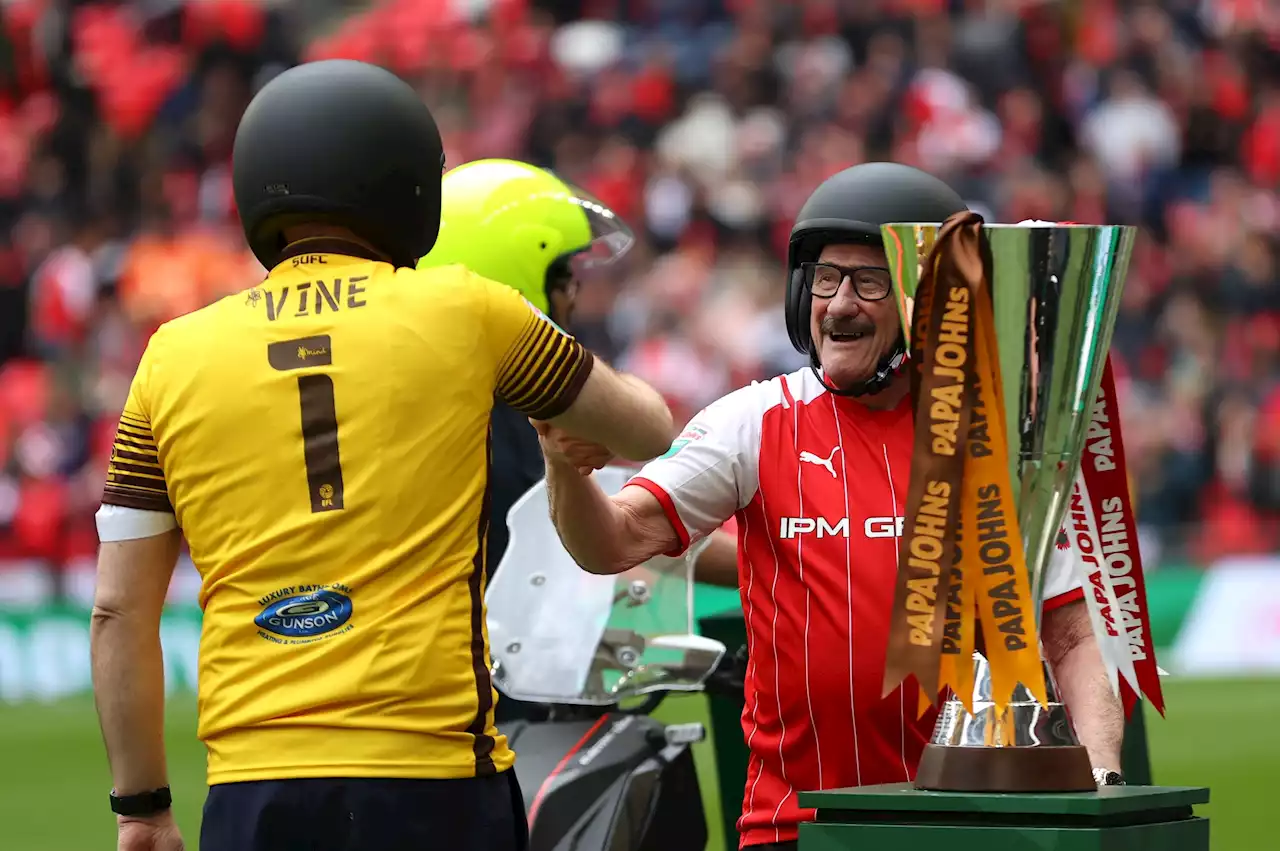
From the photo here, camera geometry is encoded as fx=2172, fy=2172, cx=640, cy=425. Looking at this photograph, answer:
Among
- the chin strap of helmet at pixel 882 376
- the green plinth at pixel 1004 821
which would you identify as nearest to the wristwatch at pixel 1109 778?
the green plinth at pixel 1004 821

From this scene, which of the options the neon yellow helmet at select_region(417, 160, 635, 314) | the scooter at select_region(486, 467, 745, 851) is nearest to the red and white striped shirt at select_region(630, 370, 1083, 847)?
the scooter at select_region(486, 467, 745, 851)

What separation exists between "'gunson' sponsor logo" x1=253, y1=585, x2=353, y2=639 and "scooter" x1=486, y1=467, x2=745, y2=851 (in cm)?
152

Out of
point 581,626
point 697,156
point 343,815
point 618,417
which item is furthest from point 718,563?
point 697,156

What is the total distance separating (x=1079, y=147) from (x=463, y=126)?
5.21m

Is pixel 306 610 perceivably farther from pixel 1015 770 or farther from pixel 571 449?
pixel 1015 770

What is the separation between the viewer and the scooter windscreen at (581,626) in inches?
180

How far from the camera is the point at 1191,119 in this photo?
58.5ft

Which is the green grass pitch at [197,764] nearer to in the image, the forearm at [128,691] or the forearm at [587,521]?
the forearm at [587,521]

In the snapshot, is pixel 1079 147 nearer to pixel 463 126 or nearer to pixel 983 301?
pixel 463 126

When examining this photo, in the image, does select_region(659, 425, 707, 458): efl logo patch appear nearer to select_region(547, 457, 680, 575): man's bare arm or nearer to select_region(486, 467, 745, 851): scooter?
select_region(547, 457, 680, 575): man's bare arm

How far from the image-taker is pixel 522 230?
4.77 metres

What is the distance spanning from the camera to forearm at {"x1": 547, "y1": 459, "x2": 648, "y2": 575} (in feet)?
11.4

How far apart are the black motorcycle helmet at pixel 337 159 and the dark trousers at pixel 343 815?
81cm

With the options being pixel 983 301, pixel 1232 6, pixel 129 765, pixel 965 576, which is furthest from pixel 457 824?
pixel 1232 6
